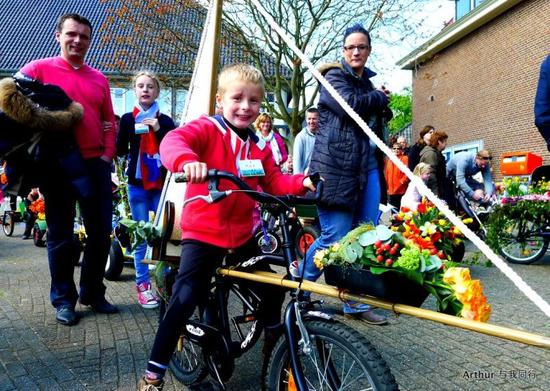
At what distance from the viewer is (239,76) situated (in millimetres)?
2449

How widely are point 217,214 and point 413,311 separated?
1134 mm

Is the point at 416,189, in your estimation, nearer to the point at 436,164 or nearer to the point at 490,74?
the point at 436,164

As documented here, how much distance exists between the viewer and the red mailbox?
15422mm

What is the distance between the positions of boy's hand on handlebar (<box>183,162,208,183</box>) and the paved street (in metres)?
1.41

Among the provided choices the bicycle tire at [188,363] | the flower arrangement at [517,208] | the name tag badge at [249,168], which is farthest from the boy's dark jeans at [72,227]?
the flower arrangement at [517,208]

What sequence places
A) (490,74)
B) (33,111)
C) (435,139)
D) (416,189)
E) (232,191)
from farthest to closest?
(490,74)
(435,139)
(416,189)
(33,111)
(232,191)

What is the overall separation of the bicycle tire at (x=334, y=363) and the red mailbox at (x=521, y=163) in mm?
15206

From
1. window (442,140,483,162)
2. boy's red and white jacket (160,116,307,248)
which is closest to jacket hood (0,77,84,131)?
boy's red and white jacket (160,116,307,248)

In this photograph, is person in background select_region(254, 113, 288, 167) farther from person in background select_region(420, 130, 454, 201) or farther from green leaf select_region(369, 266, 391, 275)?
green leaf select_region(369, 266, 391, 275)

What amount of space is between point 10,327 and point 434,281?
3343 mm

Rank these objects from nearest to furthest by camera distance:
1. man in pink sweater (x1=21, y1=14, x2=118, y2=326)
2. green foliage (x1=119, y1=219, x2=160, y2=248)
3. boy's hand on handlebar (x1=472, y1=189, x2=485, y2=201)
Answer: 1. green foliage (x1=119, y1=219, x2=160, y2=248)
2. man in pink sweater (x1=21, y1=14, x2=118, y2=326)
3. boy's hand on handlebar (x1=472, y1=189, x2=485, y2=201)

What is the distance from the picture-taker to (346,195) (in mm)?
3691

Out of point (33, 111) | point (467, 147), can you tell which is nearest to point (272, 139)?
point (33, 111)

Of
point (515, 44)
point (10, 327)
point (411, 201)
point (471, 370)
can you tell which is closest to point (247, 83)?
point (471, 370)
